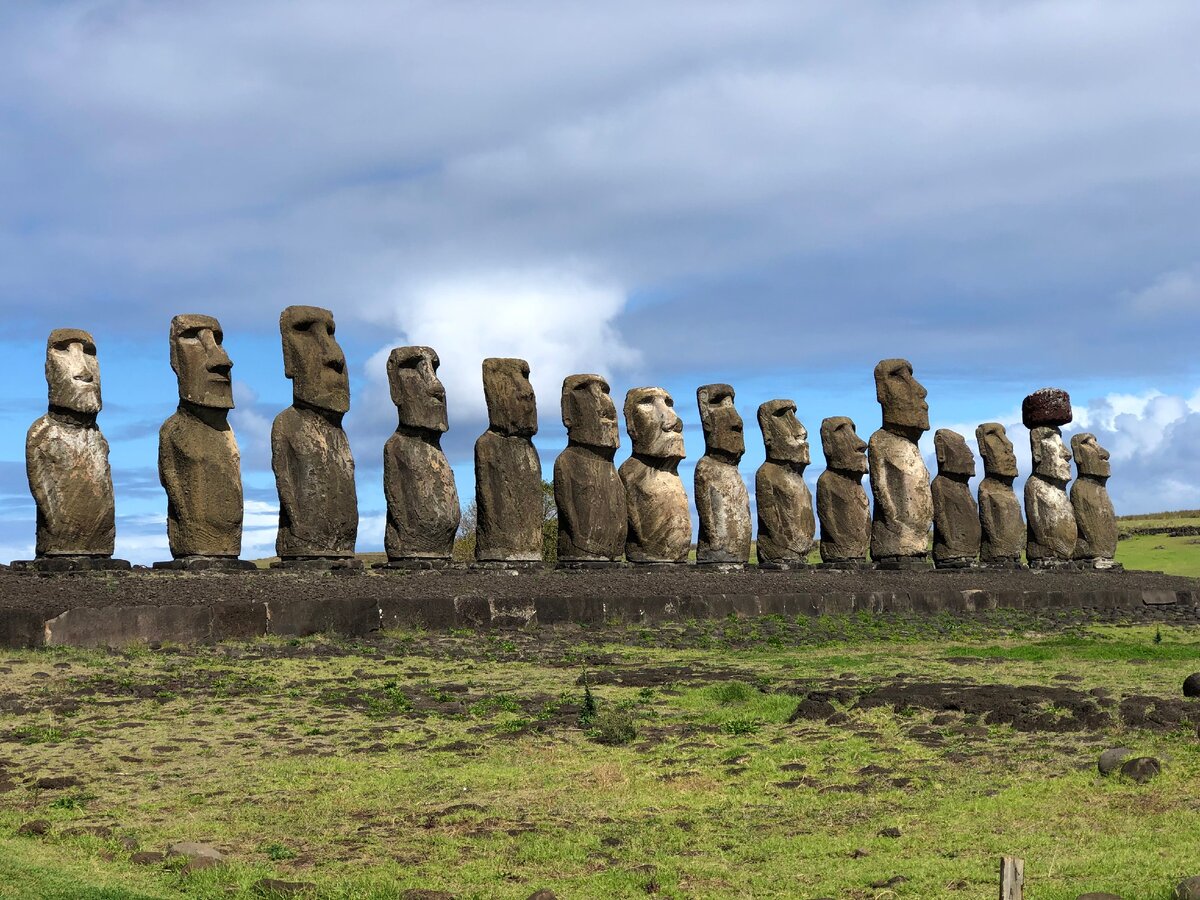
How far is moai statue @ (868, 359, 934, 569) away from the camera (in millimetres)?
25156

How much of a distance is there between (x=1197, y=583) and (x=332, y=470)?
643 inches

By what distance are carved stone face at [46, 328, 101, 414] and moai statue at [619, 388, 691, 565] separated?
7546 millimetres

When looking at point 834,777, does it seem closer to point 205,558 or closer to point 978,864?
point 978,864

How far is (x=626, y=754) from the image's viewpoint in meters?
7.99

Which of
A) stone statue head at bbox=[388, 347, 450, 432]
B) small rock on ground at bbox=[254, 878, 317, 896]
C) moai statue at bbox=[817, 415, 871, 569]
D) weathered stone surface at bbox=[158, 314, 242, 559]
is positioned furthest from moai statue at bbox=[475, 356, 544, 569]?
small rock on ground at bbox=[254, 878, 317, 896]

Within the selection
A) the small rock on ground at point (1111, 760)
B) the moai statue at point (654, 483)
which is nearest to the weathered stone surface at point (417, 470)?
the moai statue at point (654, 483)

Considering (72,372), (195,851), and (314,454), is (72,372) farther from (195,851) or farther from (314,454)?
(195,851)

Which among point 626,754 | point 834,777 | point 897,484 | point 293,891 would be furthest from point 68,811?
point 897,484

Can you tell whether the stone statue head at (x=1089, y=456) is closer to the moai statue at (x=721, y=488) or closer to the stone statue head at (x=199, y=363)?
the moai statue at (x=721, y=488)

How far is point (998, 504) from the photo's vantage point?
27062 mm

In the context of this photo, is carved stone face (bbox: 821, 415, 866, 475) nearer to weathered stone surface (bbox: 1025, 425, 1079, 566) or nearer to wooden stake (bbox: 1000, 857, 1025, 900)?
weathered stone surface (bbox: 1025, 425, 1079, 566)

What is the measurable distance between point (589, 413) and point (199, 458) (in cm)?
577

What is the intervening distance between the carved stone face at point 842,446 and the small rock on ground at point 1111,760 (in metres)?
17.6

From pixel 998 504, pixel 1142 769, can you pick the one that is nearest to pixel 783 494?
pixel 998 504
